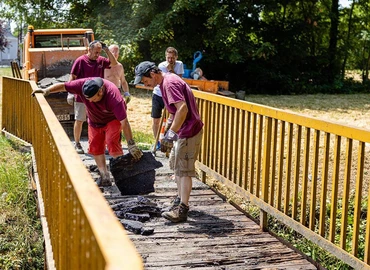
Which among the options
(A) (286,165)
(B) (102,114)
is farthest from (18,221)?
(A) (286,165)

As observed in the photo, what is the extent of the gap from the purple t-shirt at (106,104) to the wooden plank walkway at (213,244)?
1.15 meters

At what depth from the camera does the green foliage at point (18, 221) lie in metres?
6.16

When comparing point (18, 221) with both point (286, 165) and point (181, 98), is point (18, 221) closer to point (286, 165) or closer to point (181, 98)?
point (181, 98)

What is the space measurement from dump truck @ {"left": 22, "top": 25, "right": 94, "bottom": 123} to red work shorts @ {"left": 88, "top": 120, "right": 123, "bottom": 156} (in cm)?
493

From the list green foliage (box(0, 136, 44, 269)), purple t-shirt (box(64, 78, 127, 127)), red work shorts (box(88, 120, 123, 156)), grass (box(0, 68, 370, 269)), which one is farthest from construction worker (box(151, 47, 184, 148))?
green foliage (box(0, 136, 44, 269))

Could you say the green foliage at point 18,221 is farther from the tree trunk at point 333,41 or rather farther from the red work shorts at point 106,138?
the tree trunk at point 333,41

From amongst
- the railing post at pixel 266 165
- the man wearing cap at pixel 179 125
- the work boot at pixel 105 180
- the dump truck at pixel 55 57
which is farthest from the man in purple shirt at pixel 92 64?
the railing post at pixel 266 165

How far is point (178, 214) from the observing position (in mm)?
6133

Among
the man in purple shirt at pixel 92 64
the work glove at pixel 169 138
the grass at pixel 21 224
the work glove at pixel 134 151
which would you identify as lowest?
the grass at pixel 21 224

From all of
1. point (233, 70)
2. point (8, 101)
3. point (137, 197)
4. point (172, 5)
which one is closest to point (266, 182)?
point (137, 197)

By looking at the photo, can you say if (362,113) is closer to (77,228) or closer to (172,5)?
(172,5)

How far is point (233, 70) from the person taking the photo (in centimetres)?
2739

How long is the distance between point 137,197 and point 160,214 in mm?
609

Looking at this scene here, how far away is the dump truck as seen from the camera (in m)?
12.6
